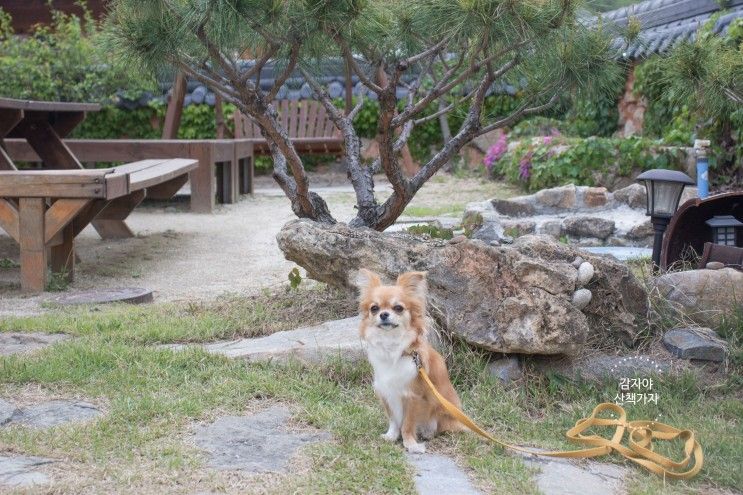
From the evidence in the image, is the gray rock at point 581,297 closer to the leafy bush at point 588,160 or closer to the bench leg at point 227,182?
the leafy bush at point 588,160

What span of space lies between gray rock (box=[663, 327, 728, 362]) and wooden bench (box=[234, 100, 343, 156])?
896cm

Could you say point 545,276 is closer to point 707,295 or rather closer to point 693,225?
point 707,295

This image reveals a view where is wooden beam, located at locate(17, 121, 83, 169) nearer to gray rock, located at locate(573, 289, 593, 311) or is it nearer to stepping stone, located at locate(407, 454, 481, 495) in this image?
gray rock, located at locate(573, 289, 593, 311)

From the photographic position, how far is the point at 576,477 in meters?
2.98

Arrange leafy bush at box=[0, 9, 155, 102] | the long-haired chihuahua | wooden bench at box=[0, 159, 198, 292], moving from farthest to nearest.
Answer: leafy bush at box=[0, 9, 155, 102]
wooden bench at box=[0, 159, 198, 292]
the long-haired chihuahua

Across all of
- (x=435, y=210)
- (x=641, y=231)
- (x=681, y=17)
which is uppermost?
(x=681, y=17)

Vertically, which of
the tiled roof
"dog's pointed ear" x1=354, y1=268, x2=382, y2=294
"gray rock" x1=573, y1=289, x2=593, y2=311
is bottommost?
"gray rock" x1=573, y1=289, x2=593, y2=311

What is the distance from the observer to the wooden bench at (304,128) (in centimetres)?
1285

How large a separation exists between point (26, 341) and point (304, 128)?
32.0 ft

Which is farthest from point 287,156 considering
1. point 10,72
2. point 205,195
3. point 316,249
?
point 10,72

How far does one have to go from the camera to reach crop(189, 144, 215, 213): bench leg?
394 inches

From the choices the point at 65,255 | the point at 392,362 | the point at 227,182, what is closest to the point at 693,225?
the point at 392,362

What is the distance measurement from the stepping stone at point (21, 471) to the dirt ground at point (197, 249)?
2.45 meters

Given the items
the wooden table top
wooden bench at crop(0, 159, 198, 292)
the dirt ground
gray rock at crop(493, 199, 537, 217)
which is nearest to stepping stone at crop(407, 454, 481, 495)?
the dirt ground
